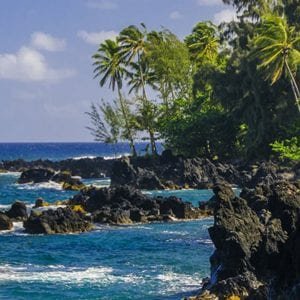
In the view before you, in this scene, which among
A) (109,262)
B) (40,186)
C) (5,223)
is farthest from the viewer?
(40,186)

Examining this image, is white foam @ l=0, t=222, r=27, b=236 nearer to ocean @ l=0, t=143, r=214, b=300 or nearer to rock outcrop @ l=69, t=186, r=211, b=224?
ocean @ l=0, t=143, r=214, b=300

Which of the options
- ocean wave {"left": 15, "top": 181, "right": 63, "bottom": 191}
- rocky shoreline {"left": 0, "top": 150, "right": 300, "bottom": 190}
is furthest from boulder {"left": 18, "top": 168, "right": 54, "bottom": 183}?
rocky shoreline {"left": 0, "top": 150, "right": 300, "bottom": 190}

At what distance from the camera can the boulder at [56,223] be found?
38031 millimetres

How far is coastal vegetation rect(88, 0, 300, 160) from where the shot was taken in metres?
63.0

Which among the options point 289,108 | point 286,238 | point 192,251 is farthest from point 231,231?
point 289,108

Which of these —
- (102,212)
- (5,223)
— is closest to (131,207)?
(102,212)

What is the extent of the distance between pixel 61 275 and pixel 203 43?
2794 inches

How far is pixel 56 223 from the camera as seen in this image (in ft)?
125

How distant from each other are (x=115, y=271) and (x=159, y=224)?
1384cm

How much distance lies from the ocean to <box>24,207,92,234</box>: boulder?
2.29ft

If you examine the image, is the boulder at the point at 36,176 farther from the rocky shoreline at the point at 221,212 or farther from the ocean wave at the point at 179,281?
the ocean wave at the point at 179,281

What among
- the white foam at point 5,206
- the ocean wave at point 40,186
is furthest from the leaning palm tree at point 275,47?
the ocean wave at point 40,186

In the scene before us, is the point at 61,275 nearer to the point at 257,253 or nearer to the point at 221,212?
the point at 221,212

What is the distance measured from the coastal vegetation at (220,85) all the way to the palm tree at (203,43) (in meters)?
0.13
